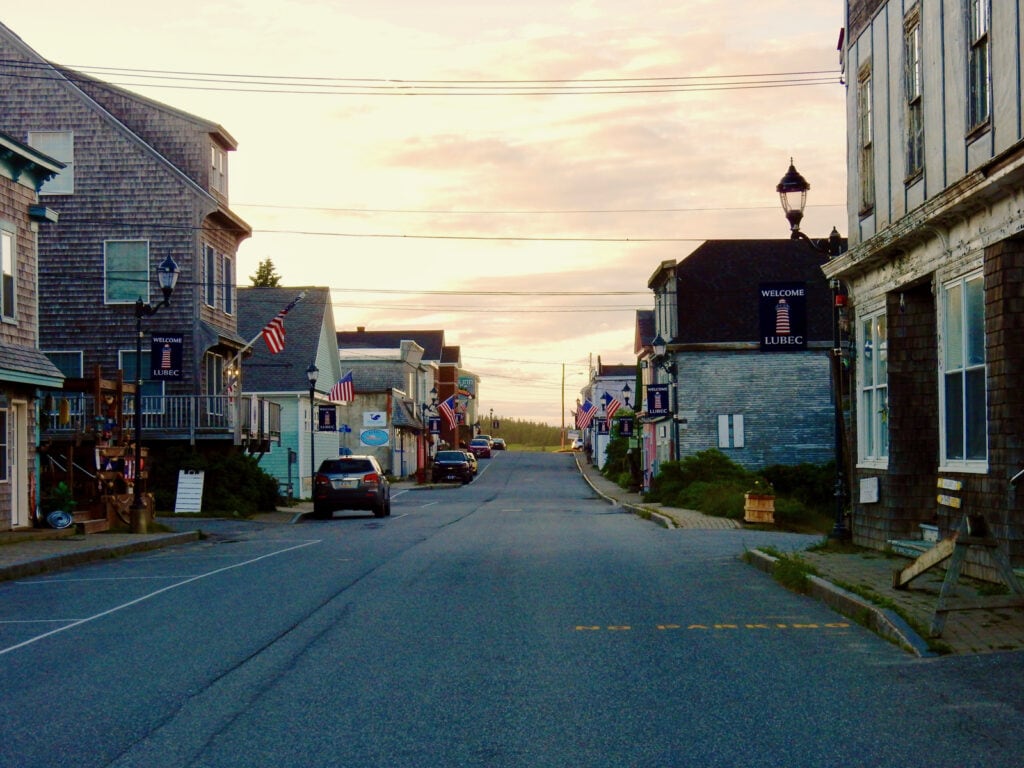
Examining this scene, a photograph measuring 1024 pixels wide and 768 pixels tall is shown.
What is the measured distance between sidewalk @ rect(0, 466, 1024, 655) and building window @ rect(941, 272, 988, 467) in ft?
5.21

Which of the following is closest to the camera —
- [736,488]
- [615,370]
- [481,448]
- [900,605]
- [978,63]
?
[900,605]

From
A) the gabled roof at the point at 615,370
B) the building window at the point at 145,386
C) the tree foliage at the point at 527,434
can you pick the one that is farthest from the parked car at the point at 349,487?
the tree foliage at the point at 527,434

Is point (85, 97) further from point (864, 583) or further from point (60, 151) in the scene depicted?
point (864, 583)

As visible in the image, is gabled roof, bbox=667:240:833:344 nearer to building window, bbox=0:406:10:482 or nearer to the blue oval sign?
the blue oval sign

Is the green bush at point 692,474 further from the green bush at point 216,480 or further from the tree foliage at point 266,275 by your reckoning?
the tree foliage at point 266,275

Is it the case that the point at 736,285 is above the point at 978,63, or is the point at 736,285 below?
above

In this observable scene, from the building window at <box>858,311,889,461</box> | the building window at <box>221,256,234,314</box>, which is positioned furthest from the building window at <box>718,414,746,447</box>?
the building window at <box>858,311,889,461</box>

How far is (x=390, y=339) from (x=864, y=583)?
316 feet

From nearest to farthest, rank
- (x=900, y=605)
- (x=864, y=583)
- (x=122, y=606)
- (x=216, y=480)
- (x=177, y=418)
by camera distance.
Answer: (x=900, y=605), (x=864, y=583), (x=122, y=606), (x=216, y=480), (x=177, y=418)

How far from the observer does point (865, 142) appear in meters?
19.6

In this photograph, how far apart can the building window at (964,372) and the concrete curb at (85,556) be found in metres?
12.4

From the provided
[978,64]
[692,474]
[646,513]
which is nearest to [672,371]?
[692,474]

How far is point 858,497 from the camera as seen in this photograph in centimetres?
1975

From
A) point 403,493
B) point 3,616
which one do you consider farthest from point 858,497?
point 403,493
